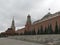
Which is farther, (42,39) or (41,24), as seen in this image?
(41,24)

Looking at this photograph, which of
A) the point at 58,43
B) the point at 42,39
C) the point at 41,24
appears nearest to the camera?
the point at 58,43

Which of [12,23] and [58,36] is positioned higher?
Result: [12,23]

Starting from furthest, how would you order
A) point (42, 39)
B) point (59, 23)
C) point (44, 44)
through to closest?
point (59, 23)
point (42, 39)
point (44, 44)

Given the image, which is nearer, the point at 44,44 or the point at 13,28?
the point at 44,44

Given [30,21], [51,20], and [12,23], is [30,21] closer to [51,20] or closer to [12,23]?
[12,23]

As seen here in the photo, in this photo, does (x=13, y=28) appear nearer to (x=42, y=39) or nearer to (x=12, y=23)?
(x=12, y=23)

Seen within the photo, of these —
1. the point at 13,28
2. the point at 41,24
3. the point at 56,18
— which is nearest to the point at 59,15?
the point at 56,18

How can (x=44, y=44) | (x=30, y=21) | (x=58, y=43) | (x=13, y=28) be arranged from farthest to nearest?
(x=13, y=28) → (x=30, y=21) → (x=44, y=44) → (x=58, y=43)

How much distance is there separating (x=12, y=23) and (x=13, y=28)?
3911mm

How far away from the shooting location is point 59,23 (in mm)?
32844

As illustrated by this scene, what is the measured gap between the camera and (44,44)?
1870 cm

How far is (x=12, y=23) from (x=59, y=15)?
46.8 meters

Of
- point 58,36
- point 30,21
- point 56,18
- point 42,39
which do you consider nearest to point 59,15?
point 56,18

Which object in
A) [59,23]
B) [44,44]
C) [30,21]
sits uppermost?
[30,21]
